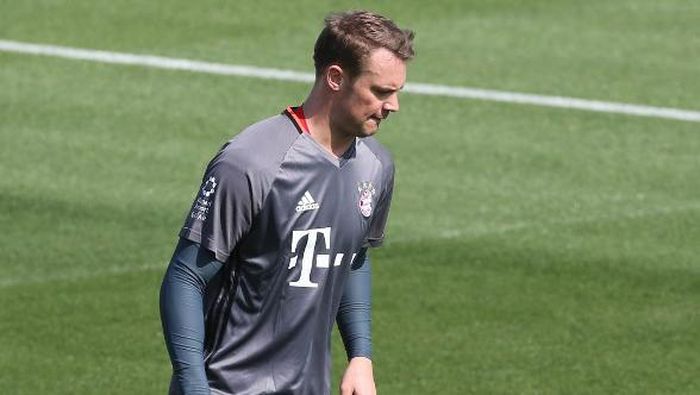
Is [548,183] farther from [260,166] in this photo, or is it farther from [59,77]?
[260,166]

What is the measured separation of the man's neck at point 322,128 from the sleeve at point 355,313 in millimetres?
536

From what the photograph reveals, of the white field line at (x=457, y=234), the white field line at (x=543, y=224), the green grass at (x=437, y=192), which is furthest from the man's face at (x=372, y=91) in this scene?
the white field line at (x=543, y=224)

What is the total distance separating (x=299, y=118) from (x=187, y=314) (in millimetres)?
754

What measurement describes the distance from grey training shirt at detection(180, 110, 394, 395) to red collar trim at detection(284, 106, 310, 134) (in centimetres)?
1

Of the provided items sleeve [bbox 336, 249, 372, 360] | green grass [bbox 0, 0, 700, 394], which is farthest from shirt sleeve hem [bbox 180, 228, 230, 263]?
green grass [bbox 0, 0, 700, 394]

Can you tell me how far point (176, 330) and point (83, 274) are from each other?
544 cm

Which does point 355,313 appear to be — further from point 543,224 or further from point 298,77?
point 298,77

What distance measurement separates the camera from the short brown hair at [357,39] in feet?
19.9

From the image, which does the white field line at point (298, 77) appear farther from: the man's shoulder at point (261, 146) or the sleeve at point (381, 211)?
the man's shoulder at point (261, 146)

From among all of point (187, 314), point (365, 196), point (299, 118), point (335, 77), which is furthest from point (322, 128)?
point (187, 314)

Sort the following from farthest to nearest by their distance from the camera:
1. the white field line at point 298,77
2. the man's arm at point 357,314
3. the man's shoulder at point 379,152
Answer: the white field line at point 298,77
the man's arm at point 357,314
the man's shoulder at point 379,152

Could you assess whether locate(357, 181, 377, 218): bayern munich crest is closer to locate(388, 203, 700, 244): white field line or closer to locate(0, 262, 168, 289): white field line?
locate(0, 262, 168, 289): white field line

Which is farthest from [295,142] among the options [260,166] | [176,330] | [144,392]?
[144,392]

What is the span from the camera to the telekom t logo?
20.4ft
